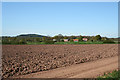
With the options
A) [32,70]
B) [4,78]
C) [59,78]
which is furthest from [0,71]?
[59,78]

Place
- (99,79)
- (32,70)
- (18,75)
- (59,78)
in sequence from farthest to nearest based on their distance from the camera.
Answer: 1. (32,70)
2. (18,75)
3. (59,78)
4. (99,79)

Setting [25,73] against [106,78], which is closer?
[106,78]

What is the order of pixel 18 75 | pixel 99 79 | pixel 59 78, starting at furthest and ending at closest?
pixel 18 75 < pixel 59 78 < pixel 99 79

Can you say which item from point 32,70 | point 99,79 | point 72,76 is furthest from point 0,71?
point 99,79

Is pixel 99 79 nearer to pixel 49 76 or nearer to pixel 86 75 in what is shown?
pixel 86 75

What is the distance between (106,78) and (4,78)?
201 inches

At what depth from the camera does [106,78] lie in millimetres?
7227

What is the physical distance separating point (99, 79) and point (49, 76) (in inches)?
101

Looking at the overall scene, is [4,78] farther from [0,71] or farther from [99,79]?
[99,79]

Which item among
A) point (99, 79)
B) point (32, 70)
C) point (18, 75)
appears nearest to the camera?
point (99, 79)

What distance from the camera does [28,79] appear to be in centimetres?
746

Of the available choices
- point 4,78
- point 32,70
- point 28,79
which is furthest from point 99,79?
point 4,78

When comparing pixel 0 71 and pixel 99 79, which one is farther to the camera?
pixel 0 71

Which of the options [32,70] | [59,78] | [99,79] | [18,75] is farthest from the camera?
[32,70]
